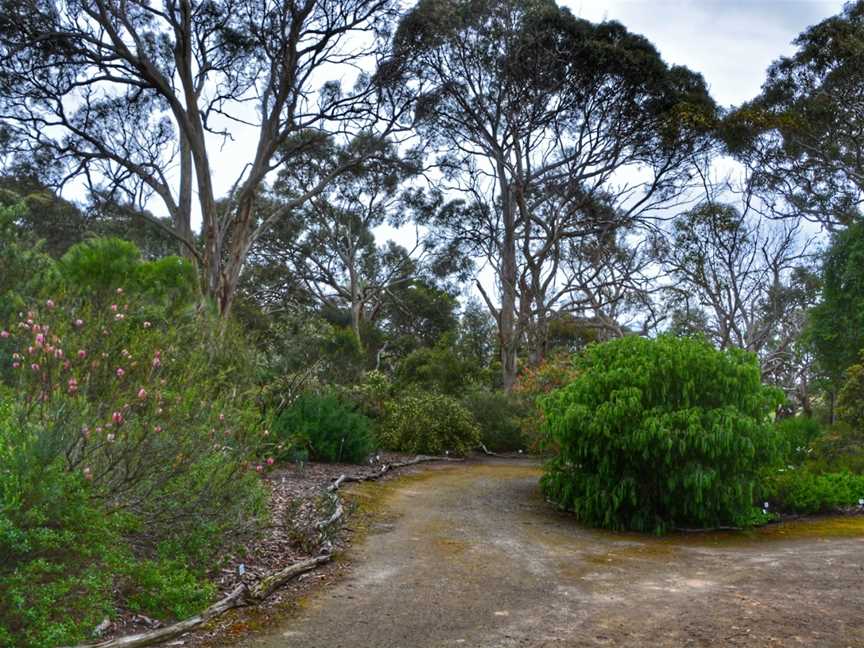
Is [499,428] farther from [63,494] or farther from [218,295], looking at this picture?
[63,494]

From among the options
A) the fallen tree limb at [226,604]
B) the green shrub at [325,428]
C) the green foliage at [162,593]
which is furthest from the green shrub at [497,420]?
the green foliage at [162,593]

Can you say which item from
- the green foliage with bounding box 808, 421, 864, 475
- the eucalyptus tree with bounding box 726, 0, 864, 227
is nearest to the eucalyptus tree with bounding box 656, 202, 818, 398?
the eucalyptus tree with bounding box 726, 0, 864, 227

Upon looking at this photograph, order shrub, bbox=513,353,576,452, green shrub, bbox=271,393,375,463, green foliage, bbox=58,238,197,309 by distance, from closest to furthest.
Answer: green foliage, bbox=58,238,197,309, green shrub, bbox=271,393,375,463, shrub, bbox=513,353,576,452

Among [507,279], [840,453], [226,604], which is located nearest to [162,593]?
[226,604]

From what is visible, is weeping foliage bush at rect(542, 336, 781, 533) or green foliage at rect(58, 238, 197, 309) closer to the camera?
weeping foliage bush at rect(542, 336, 781, 533)

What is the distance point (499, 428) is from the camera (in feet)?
58.5

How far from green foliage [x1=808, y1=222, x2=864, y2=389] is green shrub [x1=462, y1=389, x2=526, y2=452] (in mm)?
7230

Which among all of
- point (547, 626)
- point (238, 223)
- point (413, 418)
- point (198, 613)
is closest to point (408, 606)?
point (547, 626)

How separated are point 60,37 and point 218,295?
5.83 m

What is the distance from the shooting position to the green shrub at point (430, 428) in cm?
1609

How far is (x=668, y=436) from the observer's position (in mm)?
7438

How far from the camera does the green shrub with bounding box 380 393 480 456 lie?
52.8 ft

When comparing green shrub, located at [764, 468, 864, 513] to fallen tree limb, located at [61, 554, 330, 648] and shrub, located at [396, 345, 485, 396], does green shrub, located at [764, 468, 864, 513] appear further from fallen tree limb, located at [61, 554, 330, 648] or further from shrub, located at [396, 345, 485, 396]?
shrub, located at [396, 345, 485, 396]

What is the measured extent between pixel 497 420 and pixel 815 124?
37.7 ft
